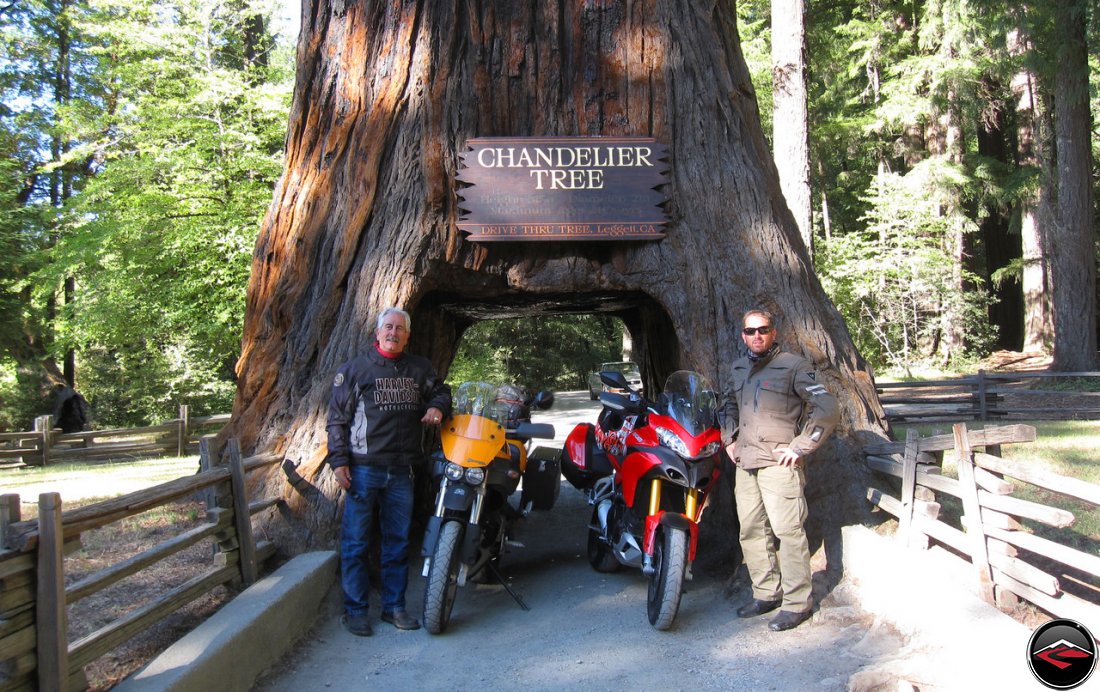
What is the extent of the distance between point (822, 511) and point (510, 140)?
3646mm

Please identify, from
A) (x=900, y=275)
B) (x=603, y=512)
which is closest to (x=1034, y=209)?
(x=900, y=275)

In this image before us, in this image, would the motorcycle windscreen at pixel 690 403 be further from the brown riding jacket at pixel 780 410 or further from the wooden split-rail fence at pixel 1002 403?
the wooden split-rail fence at pixel 1002 403

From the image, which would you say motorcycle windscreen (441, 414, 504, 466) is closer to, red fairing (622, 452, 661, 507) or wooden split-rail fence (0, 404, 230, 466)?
red fairing (622, 452, 661, 507)

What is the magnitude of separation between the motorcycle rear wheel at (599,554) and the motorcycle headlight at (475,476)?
4.94 ft

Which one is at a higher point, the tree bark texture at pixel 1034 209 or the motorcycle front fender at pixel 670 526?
the tree bark texture at pixel 1034 209

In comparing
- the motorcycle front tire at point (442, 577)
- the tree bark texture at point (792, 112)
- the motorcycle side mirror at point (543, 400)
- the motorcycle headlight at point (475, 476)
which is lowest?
the motorcycle front tire at point (442, 577)

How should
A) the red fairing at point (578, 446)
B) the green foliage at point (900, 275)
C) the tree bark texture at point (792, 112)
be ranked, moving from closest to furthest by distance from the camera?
the red fairing at point (578, 446) → the tree bark texture at point (792, 112) → the green foliage at point (900, 275)

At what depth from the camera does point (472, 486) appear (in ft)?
15.9

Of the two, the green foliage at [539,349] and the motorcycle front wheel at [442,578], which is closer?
the motorcycle front wheel at [442,578]

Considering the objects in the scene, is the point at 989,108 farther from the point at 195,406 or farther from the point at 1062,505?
the point at 195,406

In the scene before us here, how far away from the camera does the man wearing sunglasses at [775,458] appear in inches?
183

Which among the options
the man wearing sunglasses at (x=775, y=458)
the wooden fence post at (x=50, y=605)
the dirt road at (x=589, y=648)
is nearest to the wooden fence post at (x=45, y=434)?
the dirt road at (x=589, y=648)

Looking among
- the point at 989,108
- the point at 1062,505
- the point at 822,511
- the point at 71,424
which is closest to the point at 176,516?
the point at 822,511

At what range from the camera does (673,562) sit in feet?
15.0
